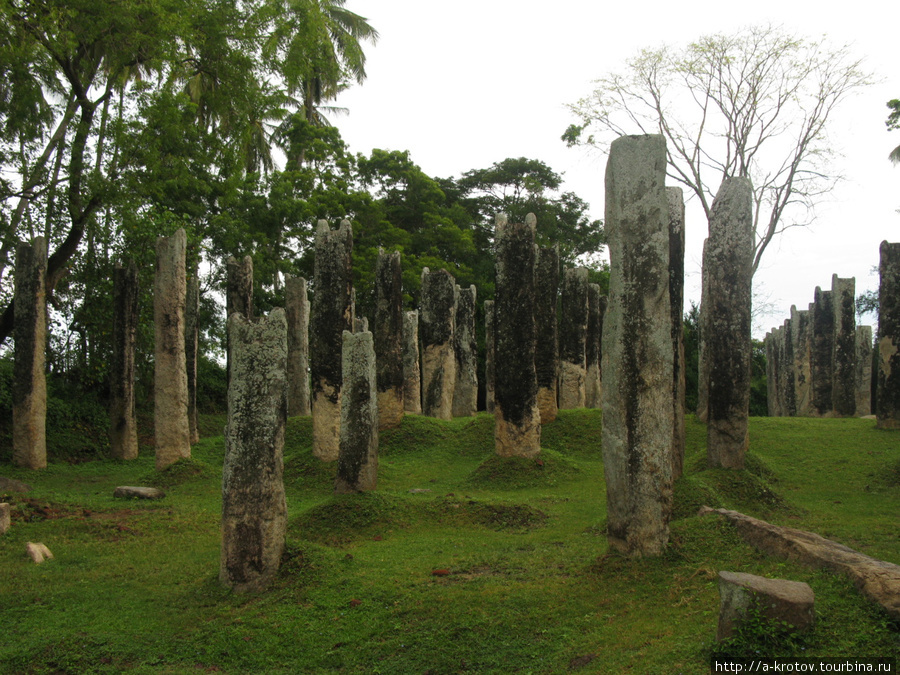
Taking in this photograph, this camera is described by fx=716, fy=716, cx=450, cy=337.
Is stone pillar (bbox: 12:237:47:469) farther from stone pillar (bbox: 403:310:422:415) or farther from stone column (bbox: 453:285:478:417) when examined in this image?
stone column (bbox: 453:285:478:417)

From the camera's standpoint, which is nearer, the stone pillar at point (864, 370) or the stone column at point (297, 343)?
the stone column at point (297, 343)

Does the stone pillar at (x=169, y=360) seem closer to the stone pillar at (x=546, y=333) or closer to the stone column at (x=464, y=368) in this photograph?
the stone pillar at (x=546, y=333)

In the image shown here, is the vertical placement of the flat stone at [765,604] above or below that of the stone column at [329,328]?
below

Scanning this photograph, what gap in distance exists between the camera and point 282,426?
716 centimetres

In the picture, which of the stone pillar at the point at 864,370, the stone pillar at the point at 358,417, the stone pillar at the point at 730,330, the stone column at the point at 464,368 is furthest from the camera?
the stone column at the point at 464,368

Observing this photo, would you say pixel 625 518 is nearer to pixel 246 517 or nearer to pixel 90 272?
pixel 246 517

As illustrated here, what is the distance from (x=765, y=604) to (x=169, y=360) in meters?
11.9

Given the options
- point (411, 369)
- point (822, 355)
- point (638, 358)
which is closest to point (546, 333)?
point (411, 369)

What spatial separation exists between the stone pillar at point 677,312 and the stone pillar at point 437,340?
759 centimetres

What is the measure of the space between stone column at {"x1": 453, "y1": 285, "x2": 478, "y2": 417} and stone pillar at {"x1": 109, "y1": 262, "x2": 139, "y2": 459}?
871 centimetres

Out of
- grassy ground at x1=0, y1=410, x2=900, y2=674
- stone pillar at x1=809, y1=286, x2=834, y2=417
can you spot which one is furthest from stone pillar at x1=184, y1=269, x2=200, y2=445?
stone pillar at x1=809, y1=286, x2=834, y2=417

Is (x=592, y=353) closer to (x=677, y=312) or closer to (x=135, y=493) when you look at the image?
(x=677, y=312)

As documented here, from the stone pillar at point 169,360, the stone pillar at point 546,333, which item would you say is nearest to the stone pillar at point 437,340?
the stone pillar at point 546,333

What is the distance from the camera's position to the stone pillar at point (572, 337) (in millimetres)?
19188
